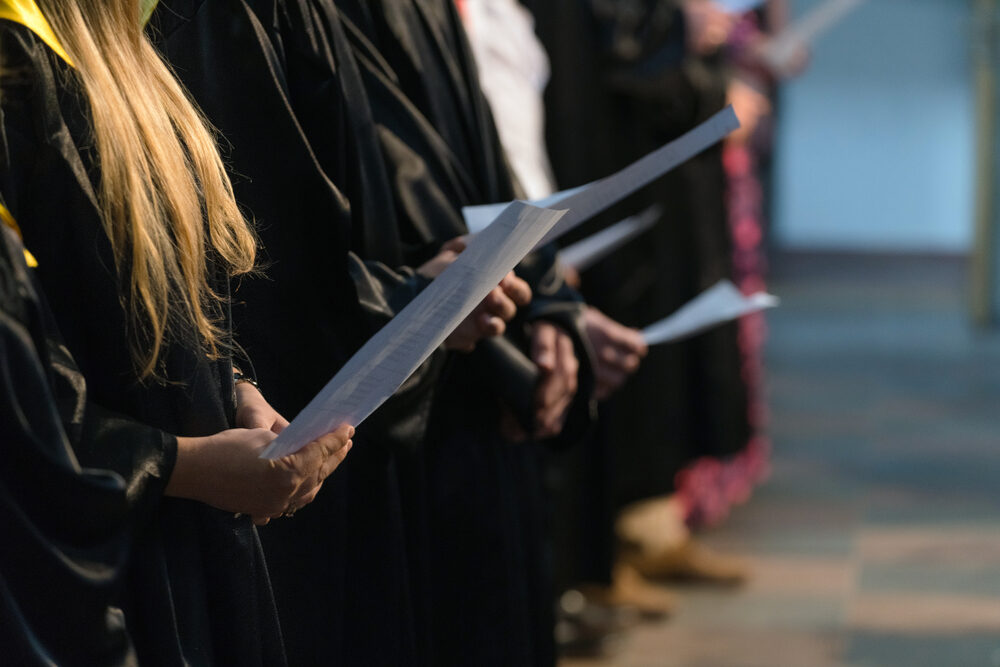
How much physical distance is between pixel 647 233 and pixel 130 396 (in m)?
2.52

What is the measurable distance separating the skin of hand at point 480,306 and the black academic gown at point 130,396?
0.33 m

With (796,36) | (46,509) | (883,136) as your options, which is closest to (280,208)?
(46,509)

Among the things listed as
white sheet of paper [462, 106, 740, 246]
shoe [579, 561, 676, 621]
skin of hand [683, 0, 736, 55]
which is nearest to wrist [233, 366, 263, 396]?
white sheet of paper [462, 106, 740, 246]

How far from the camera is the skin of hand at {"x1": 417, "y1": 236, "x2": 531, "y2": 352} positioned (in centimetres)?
150

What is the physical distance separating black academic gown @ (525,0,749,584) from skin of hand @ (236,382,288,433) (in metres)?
2.02

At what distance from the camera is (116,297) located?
1.13m

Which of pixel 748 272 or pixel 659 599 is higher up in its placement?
pixel 748 272

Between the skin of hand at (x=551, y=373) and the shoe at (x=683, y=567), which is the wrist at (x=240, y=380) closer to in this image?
the skin of hand at (x=551, y=373)

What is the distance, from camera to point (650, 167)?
4.67 feet

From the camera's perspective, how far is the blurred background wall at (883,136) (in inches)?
467

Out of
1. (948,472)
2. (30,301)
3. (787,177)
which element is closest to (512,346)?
(30,301)

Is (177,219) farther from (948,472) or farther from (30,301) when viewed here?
(948,472)

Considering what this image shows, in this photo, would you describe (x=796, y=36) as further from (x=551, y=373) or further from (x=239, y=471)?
(x=239, y=471)

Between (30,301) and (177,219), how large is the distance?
17cm
